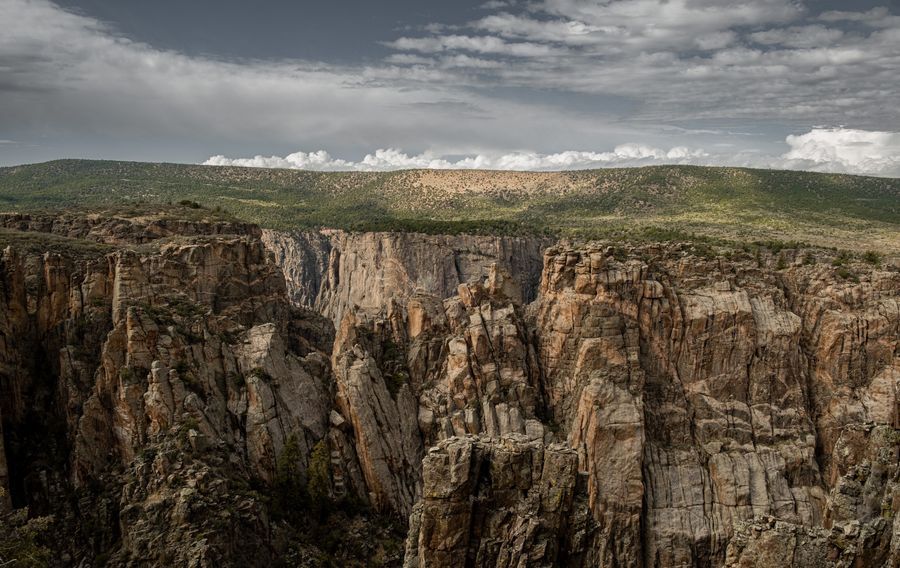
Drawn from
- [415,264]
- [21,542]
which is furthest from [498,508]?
[415,264]

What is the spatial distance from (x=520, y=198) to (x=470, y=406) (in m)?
143

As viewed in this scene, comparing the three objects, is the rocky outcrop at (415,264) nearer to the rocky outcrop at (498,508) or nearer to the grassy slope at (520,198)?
the grassy slope at (520,198)

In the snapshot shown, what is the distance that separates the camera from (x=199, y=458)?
3472cm

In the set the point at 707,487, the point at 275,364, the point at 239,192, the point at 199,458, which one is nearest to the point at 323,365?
the point at 275,364

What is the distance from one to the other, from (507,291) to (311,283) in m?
68.5

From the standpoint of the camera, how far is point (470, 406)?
153 ft

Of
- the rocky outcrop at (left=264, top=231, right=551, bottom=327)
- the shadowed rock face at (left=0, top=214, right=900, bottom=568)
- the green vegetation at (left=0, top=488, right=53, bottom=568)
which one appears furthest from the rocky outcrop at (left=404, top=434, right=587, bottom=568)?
the rocky outcrop at (left=264, top=231, right=551, bottom=327)

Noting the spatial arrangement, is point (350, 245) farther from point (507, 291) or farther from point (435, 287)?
point (507, 291)

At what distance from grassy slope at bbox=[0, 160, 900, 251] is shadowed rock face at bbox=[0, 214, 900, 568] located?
57.0m

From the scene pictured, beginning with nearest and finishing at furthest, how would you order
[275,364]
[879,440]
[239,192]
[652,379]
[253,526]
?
[879,440] → [253,526] → [275,364] → [652,379] → [239,192]

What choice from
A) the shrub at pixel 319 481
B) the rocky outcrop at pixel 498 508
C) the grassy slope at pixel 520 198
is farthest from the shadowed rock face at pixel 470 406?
the grassy slope at pixel 520 198

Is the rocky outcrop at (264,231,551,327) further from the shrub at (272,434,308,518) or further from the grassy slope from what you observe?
the shrub at (272,434,308,518)

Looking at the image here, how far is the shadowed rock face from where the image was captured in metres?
27.1

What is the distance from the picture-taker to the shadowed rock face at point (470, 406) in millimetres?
27109
